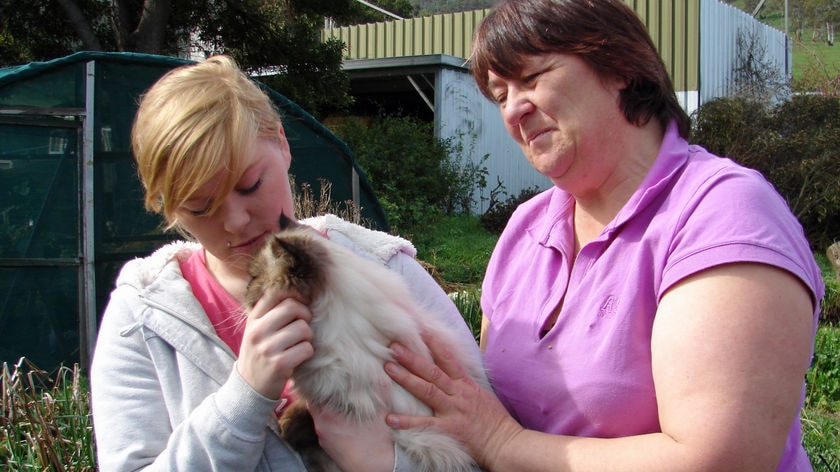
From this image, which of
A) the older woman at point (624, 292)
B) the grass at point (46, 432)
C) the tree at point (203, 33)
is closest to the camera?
the older woman at point (624, 292)

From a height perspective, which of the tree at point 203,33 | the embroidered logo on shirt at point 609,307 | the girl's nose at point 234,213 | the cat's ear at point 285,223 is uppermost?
the tree at point 203,33

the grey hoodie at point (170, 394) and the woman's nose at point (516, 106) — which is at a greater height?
the woman's nose at point (516, 106)

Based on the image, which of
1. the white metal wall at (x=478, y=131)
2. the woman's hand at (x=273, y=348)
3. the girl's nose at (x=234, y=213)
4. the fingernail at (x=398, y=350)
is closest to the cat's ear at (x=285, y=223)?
the girl's nose at (x=234, y=213)

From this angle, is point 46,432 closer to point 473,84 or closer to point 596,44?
point 596,44

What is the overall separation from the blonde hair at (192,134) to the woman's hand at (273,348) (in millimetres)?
426

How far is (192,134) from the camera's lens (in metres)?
1.91

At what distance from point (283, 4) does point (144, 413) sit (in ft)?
42.9

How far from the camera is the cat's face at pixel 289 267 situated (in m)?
1.83

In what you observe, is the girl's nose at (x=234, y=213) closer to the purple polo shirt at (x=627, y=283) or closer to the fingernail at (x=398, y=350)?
the fingernail at (x=398, y=350)

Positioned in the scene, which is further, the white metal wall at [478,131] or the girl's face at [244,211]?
the white metal wall at [478,131]

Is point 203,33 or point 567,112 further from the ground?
point 203,33

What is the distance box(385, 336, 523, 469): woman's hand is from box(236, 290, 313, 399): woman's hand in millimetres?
315

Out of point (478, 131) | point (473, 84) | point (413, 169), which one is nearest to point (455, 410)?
point (413, 169)

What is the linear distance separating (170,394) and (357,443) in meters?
0.56
